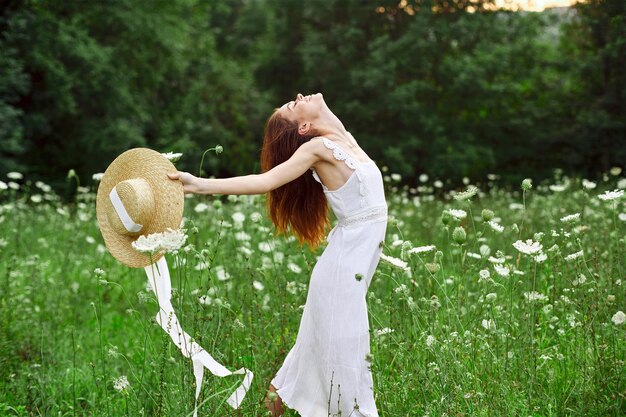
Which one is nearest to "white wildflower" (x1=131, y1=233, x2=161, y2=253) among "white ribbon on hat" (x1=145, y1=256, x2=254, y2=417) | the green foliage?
"white ribbon on hat" (x1=145, y1=256, x2=254, y2=417)

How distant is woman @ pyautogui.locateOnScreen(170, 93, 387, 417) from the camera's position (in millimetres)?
2945

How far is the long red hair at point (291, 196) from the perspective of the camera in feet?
10.8

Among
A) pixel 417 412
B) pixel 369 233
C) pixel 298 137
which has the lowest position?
pixel 417 412

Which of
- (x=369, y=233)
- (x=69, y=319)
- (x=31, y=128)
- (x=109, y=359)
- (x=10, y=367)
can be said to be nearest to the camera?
(x=369, y=233)

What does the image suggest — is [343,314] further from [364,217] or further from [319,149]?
[319,149]

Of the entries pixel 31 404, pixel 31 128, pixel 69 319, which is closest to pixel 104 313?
pixel 69 319

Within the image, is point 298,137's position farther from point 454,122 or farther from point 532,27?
point 532,27

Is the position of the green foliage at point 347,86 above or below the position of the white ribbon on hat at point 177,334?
below

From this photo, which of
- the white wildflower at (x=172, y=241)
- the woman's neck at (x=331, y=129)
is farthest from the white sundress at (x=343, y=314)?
the white wildflower at (x=172, y=241)

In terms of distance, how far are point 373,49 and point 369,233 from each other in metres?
19.3

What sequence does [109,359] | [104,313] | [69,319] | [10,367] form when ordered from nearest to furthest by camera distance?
[10,367] → [109,359] → [69,319] → [104,313]

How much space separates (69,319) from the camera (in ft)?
17.8

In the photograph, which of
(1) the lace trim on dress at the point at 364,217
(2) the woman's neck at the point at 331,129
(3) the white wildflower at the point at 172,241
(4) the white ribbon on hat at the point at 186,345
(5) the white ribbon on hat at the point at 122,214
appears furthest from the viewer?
(2) the woman's neck at the point at 331,129

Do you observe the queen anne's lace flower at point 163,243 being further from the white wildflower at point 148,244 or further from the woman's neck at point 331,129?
the woman's neck at point 331,129
